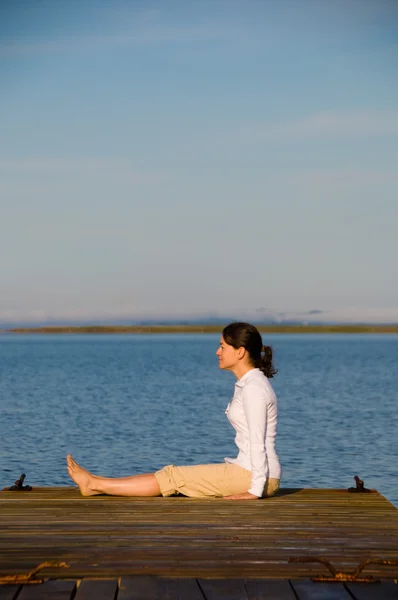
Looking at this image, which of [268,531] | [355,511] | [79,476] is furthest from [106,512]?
[355,511]

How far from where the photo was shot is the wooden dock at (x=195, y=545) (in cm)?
477

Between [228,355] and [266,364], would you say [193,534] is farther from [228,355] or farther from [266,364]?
[266,364]

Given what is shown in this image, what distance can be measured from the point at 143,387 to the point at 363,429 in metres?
16.7

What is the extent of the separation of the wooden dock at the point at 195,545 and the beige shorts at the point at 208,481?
9cm

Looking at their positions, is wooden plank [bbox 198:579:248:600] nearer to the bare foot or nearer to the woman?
the woman

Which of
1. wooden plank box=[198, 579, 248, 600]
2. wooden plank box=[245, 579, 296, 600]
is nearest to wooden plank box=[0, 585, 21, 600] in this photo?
wooden plank box=[198, 579, 248, 600]

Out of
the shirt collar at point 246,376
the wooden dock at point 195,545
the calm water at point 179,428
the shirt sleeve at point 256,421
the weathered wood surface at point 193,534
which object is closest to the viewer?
the wooden dock at point 195,545

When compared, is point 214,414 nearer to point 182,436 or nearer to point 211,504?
point 182,436

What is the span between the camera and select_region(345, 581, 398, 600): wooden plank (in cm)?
467

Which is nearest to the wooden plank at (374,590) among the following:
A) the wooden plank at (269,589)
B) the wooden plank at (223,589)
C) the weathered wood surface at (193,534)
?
the weathered wood surface at (193,534)

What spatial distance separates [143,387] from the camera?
125 ft

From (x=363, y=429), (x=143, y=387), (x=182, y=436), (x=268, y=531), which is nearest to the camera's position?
(x=268, y=531)

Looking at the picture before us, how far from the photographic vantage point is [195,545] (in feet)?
18.6

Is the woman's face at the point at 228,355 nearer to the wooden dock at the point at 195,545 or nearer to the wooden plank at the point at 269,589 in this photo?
the wooden dock at the point at 195,545
